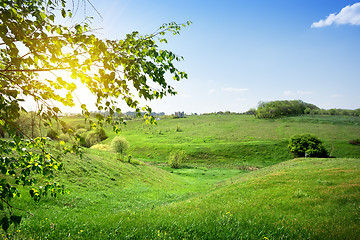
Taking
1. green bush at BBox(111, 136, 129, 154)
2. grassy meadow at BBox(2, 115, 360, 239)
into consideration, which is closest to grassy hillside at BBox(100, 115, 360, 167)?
green bush at BBox(111, 136, 129, 154)

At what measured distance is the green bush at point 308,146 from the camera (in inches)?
2469

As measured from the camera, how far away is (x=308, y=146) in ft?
217

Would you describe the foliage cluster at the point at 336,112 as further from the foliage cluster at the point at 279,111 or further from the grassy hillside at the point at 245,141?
the grassy hillside at the point at 245,141

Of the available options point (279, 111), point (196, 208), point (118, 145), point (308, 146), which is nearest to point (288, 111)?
point (279, 111)

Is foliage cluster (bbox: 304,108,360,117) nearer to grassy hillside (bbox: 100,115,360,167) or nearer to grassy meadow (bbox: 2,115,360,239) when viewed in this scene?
grassy hillside (bbox: 100,115,360,167)

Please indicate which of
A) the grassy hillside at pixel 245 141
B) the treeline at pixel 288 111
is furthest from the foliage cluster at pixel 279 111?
the grassy hillside at pixel 245 141

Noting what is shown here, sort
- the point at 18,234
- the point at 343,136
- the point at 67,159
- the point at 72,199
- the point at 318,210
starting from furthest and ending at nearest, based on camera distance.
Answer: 1. the point at 343,136
2. the point at 67,159
3. the point at 72,199
4. the point at 318,210
5. the point at 18,234

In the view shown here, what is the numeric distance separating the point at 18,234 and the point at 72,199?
11.0 meters

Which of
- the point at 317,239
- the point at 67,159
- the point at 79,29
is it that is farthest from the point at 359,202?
the point at 67,159

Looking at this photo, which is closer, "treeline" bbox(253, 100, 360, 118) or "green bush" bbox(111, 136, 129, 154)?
"green bush" bbox(111, 136, 129, 154)

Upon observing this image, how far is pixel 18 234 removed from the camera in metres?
6.96

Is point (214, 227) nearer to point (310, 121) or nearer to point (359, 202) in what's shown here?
point (359, 202)

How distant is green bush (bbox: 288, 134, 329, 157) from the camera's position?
62709 millimetres

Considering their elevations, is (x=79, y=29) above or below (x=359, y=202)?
above
